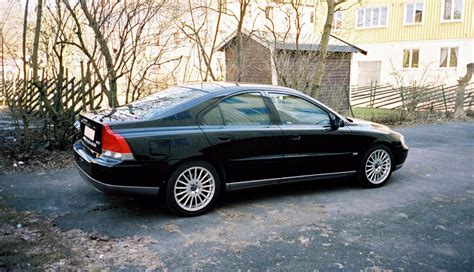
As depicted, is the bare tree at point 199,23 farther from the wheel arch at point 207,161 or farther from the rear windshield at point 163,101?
the wheel arch at point 207,161

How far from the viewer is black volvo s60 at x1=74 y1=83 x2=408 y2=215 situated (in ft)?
14.3

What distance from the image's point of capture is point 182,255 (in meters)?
3.71

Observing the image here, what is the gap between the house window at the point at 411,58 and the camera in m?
26.8

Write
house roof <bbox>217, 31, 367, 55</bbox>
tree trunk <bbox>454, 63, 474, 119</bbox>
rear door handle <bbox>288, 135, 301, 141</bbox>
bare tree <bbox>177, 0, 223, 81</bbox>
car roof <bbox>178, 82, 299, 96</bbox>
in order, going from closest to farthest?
car roof <bbox>178, 82, 299, 96</bbox> → rear door handle <bbox>288, 135, 301, 141</bbox> → bare tree <bbox>177, 0, 223, 81</bbox> → house roof <bbox>217, 31, 367, 55</bbox> → tree trunk <bbox>454, 63, 474, 119</bbox>

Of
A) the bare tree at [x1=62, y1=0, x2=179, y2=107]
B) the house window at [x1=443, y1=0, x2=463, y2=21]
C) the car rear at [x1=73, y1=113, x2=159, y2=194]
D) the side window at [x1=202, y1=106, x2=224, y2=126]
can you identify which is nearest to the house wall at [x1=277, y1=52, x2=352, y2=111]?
the bare tree at [x1=62, y1=0, x2=179, y2=107]

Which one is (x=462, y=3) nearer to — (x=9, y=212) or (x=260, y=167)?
(x=260, y=167)

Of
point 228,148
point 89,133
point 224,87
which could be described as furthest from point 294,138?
point 89,133

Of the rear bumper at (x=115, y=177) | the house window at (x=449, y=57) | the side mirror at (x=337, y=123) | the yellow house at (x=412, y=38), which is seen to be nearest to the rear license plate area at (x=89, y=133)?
the rear bumper at (x=115, y=177)

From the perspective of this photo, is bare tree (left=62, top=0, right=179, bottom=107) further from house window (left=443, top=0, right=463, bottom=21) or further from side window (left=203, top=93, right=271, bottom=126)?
house window (left=443, top=0, right=463, bottom=21)

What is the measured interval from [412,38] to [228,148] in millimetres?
25544

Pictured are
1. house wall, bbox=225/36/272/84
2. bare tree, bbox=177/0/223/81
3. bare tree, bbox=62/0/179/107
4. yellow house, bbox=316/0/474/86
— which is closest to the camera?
bare tree, bbox=62/0/179/107

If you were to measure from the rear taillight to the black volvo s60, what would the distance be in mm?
10

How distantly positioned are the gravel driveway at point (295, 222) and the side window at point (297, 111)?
3.37 feet

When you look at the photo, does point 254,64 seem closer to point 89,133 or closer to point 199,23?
point 199,23
